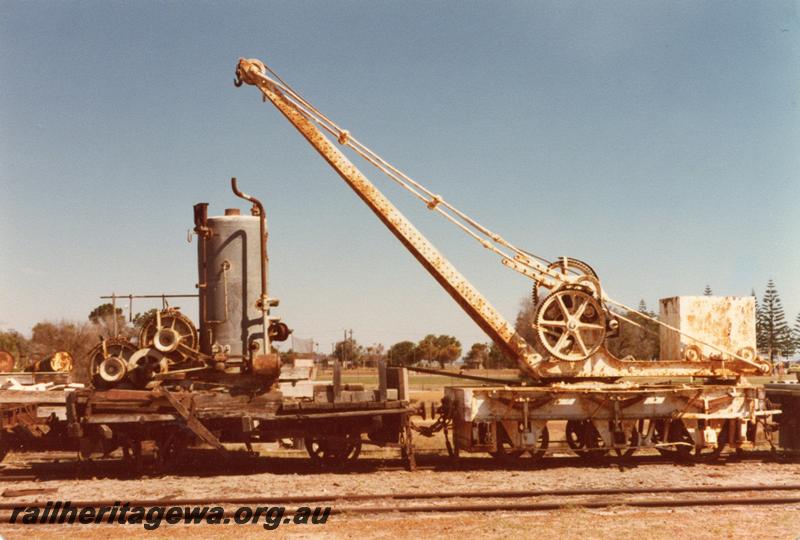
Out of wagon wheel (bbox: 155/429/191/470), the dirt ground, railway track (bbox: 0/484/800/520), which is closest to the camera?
the dirt ground

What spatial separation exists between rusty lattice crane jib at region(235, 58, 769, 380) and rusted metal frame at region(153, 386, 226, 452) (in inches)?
173

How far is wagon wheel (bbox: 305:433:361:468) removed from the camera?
10883mm

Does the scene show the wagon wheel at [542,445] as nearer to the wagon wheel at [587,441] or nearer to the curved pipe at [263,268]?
the wagon wheel at [587,441]

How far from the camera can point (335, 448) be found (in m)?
11.1

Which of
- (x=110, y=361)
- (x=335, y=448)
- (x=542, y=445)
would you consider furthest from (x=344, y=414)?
(x=110, y=361)

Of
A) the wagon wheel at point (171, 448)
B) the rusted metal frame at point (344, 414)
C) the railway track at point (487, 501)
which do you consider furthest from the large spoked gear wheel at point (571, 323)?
the wagon wheel at point (171, 448)

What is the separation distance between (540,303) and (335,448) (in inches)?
160

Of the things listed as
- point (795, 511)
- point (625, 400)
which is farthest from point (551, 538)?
point (625, 400)

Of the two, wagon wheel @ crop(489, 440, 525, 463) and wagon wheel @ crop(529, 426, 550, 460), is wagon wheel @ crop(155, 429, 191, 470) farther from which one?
wagon wheel @ crop(529, 426, 550, 460)

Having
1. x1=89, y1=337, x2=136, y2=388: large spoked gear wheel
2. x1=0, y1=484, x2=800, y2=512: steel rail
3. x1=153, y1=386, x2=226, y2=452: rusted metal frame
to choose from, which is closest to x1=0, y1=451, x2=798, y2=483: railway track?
x1=153, y1=386, x2=226, y2=452: rusted metal frame

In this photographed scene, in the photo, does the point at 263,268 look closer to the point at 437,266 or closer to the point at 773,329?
the point at 437,266

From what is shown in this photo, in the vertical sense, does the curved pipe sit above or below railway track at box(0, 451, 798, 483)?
above

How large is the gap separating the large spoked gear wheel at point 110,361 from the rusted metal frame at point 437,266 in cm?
463

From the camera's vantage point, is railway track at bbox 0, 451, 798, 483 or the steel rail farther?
railway track at bbox 0, 451, 798, 483
